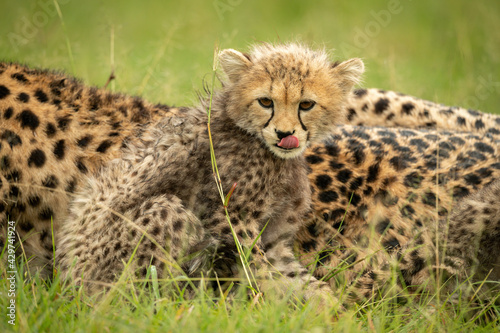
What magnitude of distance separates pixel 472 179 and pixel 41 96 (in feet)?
8.30

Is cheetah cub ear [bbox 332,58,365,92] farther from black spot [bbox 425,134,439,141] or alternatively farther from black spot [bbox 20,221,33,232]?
black spot [bbox 20,221,33,232]

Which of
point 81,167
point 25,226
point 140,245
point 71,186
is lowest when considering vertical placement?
point 25,226

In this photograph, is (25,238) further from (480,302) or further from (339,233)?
(480,302)

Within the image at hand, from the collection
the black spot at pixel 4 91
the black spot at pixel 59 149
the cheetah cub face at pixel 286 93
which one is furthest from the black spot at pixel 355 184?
the black spot at pixel 4 91

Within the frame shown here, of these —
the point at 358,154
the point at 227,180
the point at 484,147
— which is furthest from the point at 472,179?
the point at 227,180

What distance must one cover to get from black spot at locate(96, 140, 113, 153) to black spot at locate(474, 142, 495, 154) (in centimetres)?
225

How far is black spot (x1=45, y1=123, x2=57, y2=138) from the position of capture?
3348mm

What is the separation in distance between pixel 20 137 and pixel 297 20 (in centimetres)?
842

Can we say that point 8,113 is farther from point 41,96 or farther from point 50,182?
point 50,182

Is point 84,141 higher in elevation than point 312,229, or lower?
Result: higher

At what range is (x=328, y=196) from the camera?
11.8 ft

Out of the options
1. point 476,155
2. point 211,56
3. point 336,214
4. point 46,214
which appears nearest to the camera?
point 46,214

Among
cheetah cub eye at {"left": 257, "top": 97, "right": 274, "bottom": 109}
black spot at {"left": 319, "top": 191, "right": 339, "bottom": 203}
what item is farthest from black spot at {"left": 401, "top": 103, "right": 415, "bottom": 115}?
cheetah cub eye at {"left": 257, "top": 97, "right": 274, "bottom": 109}

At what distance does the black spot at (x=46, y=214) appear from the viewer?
3.33m
